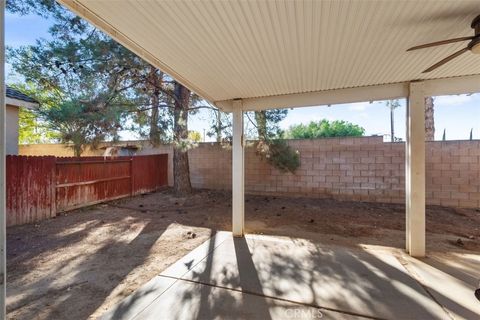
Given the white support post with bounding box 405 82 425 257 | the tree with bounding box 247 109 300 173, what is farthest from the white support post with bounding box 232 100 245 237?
the tree with bounding box 247 109 300 173

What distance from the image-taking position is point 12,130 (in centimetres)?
598

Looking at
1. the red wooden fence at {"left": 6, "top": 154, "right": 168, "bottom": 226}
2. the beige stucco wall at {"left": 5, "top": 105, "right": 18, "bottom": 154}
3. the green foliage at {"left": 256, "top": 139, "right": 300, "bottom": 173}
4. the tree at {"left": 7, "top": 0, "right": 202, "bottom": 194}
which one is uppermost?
the tree at {"left": 7, "top": 0, "right": 202, "bottom": 194}

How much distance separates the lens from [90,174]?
6492 millimetres

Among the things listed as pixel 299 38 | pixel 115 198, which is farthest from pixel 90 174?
pixel 299 38

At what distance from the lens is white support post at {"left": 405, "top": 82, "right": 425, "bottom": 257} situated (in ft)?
10.3

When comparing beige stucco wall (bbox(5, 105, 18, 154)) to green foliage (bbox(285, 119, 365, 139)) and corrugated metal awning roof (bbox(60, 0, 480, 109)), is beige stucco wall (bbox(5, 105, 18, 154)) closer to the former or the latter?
corrugated metal awning roof (bbox(60, 0, 480, 109))

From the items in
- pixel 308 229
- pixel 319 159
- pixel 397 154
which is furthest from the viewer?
pixel 319 159

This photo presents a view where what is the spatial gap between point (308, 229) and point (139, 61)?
18.8 feet

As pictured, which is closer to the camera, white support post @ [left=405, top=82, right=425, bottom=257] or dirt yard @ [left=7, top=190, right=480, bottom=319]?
dirt yard @ [left=7, top=190, right=480, bottom=319]

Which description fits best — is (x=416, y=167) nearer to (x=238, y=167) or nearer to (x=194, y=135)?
(x=238, y=167)

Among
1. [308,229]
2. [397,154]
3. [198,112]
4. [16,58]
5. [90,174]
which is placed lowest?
[308,229]

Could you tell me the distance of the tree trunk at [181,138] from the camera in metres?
6.97

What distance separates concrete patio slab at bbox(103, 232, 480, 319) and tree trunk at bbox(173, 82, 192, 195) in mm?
4240

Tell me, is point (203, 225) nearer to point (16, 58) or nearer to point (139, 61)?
point (139, 61)
